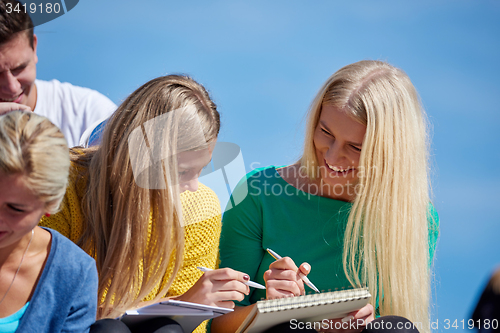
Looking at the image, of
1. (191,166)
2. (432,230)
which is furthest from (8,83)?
(432,230)

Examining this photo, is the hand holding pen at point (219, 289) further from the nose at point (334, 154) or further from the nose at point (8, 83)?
the nose at point (8, 83)

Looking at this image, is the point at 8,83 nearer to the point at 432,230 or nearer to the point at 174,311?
the point at 174,311

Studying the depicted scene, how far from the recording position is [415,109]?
2.01 m

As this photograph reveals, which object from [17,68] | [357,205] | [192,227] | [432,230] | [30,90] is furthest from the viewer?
[30,90]

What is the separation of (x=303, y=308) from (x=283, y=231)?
2.19 ft

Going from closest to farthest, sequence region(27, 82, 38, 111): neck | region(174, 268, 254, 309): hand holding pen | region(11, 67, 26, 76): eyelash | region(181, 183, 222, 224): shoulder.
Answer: region(174, 268, 254, 309): hand holding pen → region(181, 183, 222, 224): shoulder → region(11, 67, 26, 76): eyelash → region(27, 82, 38, 111): neck

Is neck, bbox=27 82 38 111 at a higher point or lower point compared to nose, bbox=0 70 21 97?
lower

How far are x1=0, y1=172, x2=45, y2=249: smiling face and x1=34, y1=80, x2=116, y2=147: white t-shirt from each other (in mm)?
1462

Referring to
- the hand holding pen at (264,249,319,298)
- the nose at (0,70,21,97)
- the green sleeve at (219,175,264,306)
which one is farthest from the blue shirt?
the nose at (0,70,21,97)

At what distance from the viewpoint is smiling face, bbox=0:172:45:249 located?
1147 millimetres

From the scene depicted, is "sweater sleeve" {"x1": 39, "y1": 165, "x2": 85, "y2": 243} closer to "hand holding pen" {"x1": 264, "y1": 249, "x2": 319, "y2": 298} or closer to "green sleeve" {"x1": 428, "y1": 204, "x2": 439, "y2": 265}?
"hand holding pen" {"x1": 264, "y1": 249, "x2": 319, "y2": 298}

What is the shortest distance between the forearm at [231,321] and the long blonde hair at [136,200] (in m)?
0.25

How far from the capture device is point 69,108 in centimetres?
270

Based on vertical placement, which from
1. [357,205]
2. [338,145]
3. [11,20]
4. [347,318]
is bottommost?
Result: [347,318]
